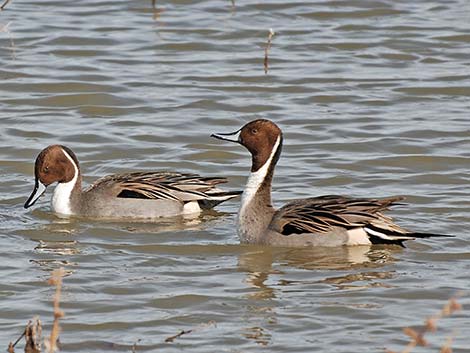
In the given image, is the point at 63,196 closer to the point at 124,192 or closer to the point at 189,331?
the point at 124,192

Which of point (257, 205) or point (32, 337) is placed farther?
point (257, 205)

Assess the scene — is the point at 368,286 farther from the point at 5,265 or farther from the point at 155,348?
the point at 5,265

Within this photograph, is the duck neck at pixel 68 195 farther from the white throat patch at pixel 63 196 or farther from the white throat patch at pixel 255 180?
the white throat patch at pixel 255 180

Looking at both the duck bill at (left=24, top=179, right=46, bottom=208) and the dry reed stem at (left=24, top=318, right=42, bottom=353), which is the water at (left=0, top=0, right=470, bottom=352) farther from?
the dry reed stem at (left=24, top=318, right=42, bottom=353)

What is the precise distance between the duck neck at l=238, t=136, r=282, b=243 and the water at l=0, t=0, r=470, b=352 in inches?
5.6

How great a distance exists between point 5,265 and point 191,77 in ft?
17.6

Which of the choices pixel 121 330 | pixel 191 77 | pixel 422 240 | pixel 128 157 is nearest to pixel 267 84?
pixel 191 77

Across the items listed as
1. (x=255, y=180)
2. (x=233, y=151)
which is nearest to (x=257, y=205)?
(x=255, y=180)

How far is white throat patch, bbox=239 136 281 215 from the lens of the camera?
9.66 meters

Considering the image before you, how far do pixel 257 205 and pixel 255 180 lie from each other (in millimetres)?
196

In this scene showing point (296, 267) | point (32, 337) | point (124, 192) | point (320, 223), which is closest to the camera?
point (32, 337)

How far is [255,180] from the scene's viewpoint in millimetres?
9711

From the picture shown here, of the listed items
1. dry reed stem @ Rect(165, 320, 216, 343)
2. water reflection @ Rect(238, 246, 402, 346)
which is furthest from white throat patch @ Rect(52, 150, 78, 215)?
dry reed stem @ Rect(165, 320, 216, 343)

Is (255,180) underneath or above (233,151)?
above
